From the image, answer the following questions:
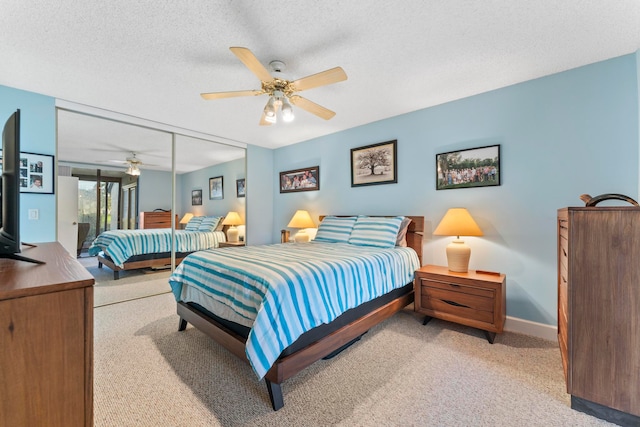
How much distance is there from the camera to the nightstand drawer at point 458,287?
2.34 metres

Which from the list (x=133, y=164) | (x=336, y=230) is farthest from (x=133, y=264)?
(x=336, y=230)

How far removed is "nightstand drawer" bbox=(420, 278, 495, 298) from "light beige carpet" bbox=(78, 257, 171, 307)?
11.2 feet

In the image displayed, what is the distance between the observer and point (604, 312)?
4.85ft

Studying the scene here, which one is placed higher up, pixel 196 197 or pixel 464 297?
pixel 196 197

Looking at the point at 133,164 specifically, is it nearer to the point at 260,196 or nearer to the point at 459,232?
the point at 260,196

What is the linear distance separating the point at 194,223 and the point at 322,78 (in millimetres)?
3074

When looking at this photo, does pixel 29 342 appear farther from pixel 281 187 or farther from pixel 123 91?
pixel 281 187

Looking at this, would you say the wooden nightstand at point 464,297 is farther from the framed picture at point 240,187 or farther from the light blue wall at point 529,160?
the framed picture at point 240,187

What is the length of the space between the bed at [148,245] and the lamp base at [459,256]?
10.9 ft

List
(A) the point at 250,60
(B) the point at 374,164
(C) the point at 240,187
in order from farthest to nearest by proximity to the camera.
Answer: (C) the point at 240,187 → (B) the point at 374,164 → (A) the point at 250,60

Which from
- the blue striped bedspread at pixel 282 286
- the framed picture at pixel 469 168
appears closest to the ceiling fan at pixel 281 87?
the blue striped bedspread at pixel 282 286

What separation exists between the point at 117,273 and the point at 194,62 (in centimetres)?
320

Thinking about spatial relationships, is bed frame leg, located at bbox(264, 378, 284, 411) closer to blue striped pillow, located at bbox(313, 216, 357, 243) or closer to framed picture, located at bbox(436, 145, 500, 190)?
blue striped pillow, located at bbox(313, 216, 357, 243)

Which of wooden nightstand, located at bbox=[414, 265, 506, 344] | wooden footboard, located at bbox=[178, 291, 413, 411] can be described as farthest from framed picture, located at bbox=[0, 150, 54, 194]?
wooden nightstand, located at bbox=[414, 265, 506, 344]
